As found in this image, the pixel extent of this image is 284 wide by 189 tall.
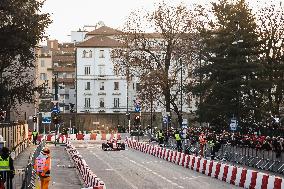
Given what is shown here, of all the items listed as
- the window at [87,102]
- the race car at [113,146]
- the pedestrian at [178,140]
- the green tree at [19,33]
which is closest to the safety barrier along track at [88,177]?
the green tree at [19,33]

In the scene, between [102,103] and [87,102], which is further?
[102,103]

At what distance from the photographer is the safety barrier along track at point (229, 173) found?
24.6 meters

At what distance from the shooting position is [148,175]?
34.9 m

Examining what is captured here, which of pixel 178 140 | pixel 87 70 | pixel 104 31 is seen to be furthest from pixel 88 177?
pixel 104 31

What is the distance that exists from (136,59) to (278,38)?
1419 cm

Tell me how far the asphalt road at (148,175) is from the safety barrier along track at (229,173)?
366mm

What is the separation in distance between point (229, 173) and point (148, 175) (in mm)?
5576

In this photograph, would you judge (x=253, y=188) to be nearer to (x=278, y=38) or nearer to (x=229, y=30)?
(x=229, y=30)

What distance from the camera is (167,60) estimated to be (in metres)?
72.9

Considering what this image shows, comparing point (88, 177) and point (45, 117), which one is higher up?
point (45, 117)

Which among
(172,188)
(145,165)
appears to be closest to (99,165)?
(145,165)

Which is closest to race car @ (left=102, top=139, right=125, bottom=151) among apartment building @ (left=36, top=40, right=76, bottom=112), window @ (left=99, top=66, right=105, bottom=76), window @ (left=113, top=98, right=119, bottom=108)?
window @ (left=113, top=98, right=119, bottom=108)

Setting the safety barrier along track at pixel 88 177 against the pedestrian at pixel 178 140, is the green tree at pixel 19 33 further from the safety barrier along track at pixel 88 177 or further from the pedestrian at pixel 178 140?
the pedestrian at pixel 178 140

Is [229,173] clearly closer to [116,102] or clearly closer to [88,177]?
[88,177]
